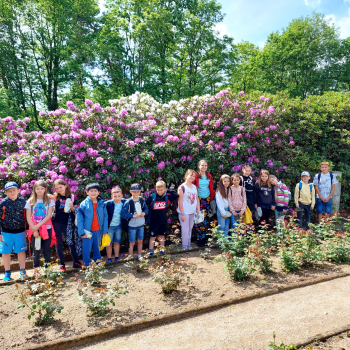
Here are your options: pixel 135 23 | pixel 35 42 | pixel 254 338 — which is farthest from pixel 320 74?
pixel 254 338

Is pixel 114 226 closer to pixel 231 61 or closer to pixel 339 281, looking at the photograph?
pixel 339 281

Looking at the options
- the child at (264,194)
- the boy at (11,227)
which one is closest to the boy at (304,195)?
A: the child at (264,194)

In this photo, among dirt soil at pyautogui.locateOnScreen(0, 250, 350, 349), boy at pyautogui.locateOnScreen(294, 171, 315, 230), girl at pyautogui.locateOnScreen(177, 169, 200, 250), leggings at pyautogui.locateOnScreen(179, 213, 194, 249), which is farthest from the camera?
boy at pyautogui.locateOnScreen(294, 171, 315, 230)

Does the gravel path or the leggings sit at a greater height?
the leggings

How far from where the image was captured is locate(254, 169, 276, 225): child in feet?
18.3

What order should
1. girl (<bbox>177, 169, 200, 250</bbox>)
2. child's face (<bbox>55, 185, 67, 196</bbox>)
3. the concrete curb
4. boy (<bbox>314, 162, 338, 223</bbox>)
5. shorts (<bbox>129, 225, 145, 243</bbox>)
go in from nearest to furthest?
the concrete curb
child's face (<bbox>55, 185, 67, 196</bbox>)
shorts (<bbox>129, 225, 145, 243</bbox>)
girl (<bbox>177, 169, 200, 250</bbox>)
boy (<bbox>314, 162, 338, 223</bbox>)

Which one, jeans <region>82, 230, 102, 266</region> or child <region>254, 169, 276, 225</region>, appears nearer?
jeans <region>82, 230, 102, 266</region>

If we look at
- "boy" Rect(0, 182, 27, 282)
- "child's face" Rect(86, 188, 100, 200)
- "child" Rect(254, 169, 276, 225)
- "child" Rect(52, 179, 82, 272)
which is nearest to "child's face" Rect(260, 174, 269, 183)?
"child" Rect(254, 169, 276, 225)

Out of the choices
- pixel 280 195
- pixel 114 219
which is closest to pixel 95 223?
pixel 114 219

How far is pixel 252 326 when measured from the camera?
2.77 meters

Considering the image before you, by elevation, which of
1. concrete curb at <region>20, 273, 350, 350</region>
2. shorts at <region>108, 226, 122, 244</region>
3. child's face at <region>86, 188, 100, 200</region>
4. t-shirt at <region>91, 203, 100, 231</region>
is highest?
child's face at <region>86, 188, 100, 200</region>

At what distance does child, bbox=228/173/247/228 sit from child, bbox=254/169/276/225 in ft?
1.66

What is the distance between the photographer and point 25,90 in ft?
54.0

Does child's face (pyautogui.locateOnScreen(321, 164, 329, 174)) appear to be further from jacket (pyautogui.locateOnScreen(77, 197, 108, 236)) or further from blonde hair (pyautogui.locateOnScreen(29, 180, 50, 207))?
blonde hair (pyautogui.locateOnScreen(29, 180, 50, 207))
